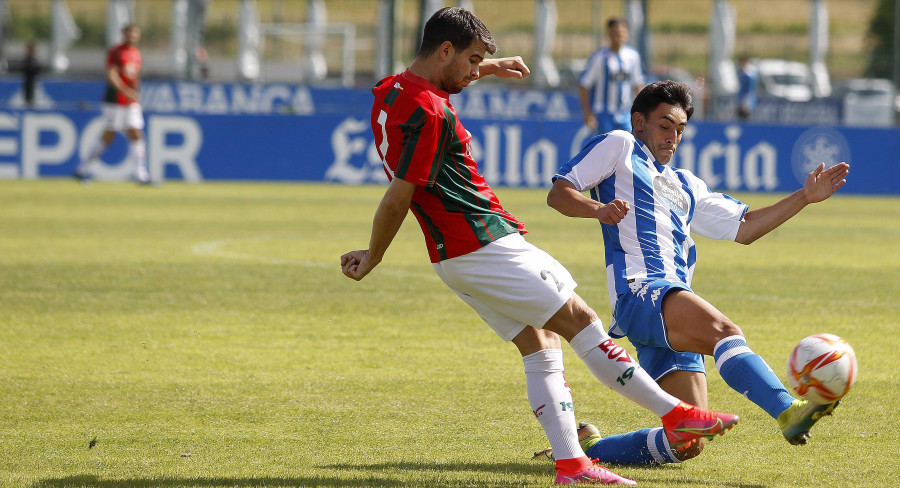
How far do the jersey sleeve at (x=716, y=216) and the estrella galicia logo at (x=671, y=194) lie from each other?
10cm

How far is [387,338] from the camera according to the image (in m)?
7.30

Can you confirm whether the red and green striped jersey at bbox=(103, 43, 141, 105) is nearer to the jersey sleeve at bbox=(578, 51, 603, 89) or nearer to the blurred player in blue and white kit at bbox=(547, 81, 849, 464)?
the jersey sleeve at bbox=(578, 51, 603, 89)

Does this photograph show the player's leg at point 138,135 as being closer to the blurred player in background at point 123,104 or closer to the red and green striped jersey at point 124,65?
the blurred player in background at point 123,104

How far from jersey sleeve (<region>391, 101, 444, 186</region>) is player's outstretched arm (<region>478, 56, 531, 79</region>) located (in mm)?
840

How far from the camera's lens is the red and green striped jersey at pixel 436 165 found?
4.04 metres

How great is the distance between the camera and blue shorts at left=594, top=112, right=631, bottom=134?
14.9 m

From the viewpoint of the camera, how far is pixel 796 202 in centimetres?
486

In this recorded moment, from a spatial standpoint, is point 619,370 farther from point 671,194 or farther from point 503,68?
point 503,68

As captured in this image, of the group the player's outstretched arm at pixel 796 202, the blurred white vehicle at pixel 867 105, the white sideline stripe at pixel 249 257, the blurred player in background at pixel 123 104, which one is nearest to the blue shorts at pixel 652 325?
the player's outstretched arm at pixel 796 202

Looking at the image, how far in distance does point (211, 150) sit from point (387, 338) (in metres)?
14.4

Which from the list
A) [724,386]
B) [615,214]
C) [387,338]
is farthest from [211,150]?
[615,214]

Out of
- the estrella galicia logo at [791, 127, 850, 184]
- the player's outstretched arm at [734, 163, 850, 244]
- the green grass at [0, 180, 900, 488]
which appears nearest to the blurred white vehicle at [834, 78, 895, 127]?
the estrella galicia logo at [791, 127, 850, 184]

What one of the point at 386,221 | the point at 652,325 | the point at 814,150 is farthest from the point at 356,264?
the point at 814,150

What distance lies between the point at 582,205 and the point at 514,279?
502 mm
